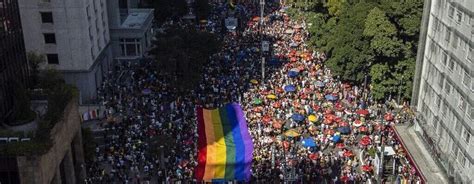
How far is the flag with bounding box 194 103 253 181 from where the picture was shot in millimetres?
51031

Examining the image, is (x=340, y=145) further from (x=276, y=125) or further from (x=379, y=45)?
(x=379, y=45)

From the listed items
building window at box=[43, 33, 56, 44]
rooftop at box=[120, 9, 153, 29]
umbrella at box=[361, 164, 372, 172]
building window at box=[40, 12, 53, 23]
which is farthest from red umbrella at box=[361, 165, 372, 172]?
rooftop at box=[120, 9, 153, 29]

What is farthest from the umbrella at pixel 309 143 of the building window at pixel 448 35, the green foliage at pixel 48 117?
the green foliage at pixel 48 117

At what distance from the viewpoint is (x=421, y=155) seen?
5259cm

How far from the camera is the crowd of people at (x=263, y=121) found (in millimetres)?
52875

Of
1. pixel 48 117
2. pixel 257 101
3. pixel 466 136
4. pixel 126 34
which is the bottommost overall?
pixel 257 101

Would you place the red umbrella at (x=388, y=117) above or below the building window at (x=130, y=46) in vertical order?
below

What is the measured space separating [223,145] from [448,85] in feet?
67.8

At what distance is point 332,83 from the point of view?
73.0 m

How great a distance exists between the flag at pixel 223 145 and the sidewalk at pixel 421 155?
14.4m

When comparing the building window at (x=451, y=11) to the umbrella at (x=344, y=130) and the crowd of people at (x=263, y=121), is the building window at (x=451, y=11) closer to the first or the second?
the crowd of people at (x=263, y=121)

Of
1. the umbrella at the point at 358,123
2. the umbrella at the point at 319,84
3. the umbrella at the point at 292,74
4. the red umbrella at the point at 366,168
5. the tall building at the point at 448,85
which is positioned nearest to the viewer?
the tall building at the point at 448,85

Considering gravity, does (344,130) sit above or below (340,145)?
above

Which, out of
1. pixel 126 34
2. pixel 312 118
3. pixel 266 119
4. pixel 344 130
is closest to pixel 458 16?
pixel 344 130
